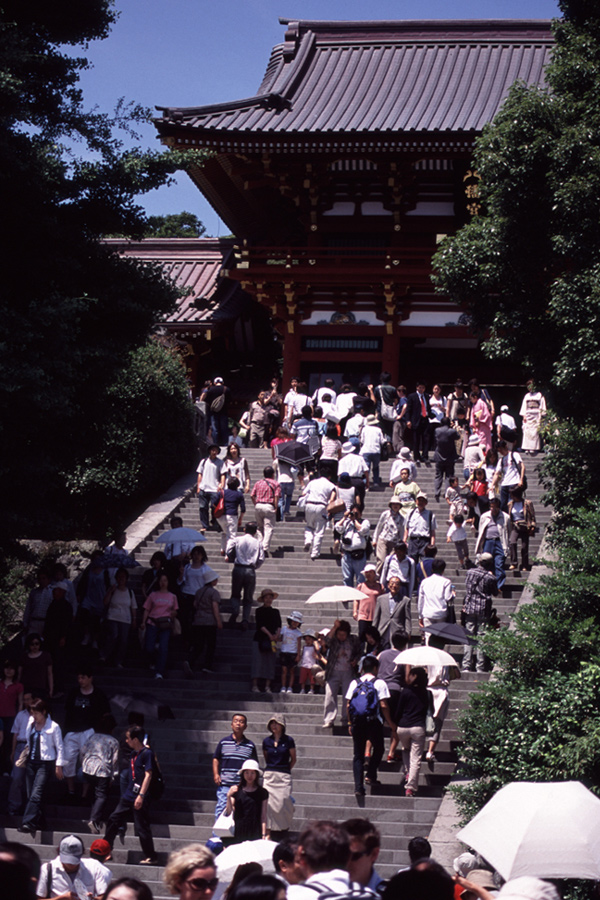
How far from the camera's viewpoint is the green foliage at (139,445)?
68.4 feet

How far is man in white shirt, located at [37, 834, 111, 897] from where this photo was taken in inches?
344

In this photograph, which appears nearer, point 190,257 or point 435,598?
point 435,598

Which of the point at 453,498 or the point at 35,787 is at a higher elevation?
the point at 453,498

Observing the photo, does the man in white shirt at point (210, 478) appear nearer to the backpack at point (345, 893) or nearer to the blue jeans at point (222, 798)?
the blue jeans at point (222, 798)

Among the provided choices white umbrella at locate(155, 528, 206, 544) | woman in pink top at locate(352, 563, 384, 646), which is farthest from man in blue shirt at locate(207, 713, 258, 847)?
white umbrella at locate(155, 528, 206, 544)

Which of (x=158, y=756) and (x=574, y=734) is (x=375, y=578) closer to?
(x=158, y=756)

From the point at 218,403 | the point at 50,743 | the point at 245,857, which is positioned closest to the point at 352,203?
the point at 218,403

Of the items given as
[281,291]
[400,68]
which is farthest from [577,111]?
[400,68]

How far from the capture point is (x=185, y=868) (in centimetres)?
501

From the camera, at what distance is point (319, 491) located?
17.2 m

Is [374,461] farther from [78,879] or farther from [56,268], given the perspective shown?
[78,879]

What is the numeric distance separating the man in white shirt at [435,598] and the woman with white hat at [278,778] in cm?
331

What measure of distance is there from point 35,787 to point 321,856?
7830mm

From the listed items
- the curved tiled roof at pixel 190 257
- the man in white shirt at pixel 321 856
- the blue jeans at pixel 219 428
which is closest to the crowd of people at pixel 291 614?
the man in white shirt at pixel 321 856
